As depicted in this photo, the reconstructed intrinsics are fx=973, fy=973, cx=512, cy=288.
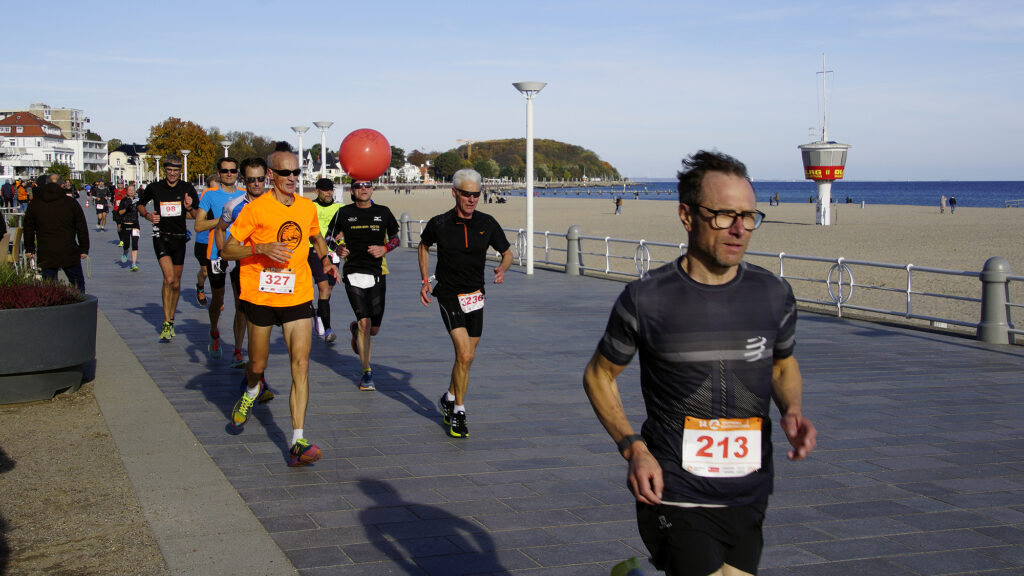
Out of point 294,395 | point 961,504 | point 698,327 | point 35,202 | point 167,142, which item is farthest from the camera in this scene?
point 167,142

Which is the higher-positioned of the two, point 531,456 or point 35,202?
point 35,202

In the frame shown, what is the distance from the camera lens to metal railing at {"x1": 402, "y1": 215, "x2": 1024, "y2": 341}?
41.2ft

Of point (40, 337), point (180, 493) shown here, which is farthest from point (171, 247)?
point (180, 493)

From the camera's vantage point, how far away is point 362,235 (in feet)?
28.8

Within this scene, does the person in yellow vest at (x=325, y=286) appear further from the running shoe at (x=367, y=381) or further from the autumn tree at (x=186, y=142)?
the autumn tree at (x=186, y=142)

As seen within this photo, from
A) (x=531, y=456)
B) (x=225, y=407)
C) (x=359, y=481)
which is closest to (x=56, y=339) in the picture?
(x=225, y=407)

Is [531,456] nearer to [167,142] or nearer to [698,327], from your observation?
[698,327]

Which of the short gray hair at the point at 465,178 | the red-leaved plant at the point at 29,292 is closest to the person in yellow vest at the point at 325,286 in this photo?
the red-leaved plant at the point at 29,292

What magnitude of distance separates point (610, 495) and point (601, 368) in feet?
9.32

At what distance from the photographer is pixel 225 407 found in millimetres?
7941

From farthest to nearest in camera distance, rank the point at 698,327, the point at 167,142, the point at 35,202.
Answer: the point at 167,142
the point at 35,202
the point at 698,327

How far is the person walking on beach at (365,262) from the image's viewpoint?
28.6 ft

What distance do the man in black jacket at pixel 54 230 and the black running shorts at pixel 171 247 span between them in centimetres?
75

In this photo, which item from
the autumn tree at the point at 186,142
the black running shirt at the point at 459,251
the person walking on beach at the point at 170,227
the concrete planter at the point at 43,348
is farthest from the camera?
the autumn tree at the point at 186,142
